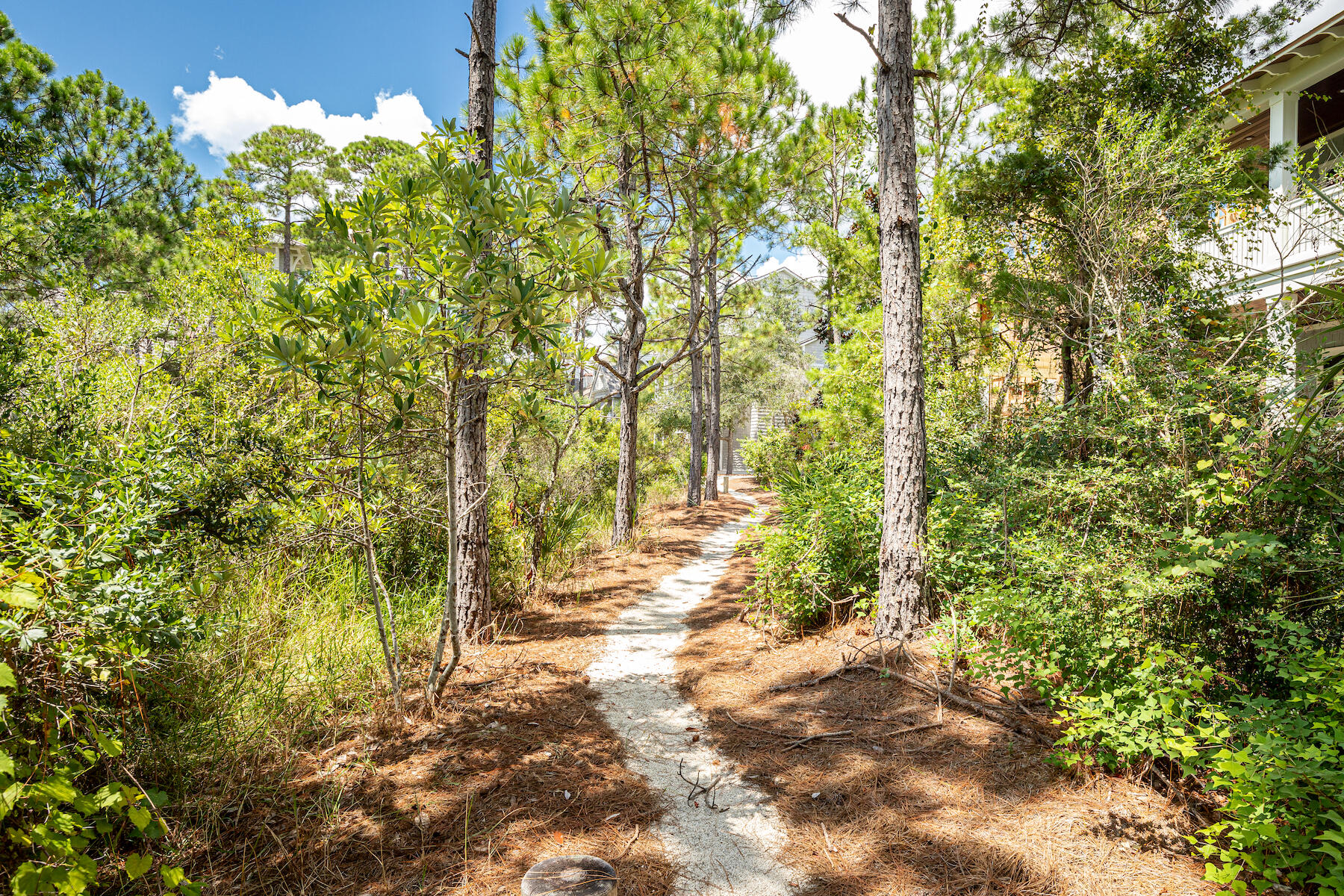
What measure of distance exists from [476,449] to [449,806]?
101 inches

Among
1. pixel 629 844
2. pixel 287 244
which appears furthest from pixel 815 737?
pixel 287 244

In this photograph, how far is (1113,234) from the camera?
5.85 m

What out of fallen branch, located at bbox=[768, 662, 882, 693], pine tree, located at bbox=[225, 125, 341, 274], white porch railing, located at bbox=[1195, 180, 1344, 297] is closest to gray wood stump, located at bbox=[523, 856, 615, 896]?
fallen branch, located at bbox=[768, 662, 882, 693]

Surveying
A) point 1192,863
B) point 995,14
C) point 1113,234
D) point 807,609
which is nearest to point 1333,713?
point 1192,863

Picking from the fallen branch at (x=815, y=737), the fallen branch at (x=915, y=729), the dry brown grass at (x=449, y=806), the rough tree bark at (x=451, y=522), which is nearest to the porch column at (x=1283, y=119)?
the fallen branch at (x=915, y=729)

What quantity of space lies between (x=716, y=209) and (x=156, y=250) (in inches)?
425

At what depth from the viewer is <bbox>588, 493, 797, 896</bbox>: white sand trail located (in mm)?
2307

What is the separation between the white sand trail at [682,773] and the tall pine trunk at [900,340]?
65.3 inches

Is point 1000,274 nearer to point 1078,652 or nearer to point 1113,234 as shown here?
point 1113,234

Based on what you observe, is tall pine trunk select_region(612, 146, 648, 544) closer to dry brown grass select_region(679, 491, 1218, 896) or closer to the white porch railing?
dry brown grass select_region(679, 491, 1218, 896)

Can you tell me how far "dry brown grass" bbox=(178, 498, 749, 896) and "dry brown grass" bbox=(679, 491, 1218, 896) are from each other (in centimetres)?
71

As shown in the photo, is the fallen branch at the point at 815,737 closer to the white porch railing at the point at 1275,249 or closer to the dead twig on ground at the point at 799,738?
the dead twig on ground at the point at 799,738

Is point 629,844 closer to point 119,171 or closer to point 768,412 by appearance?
point 119,171

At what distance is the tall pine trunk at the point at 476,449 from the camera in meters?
4.46
